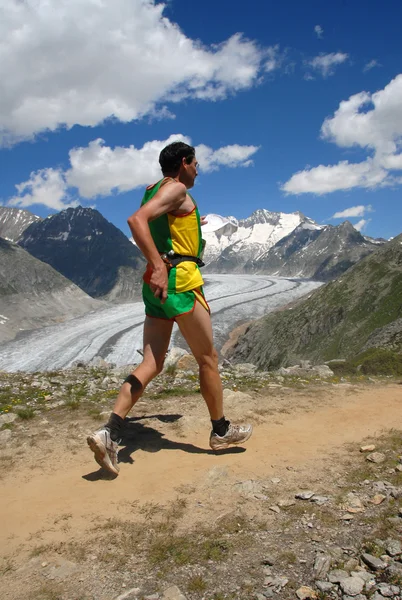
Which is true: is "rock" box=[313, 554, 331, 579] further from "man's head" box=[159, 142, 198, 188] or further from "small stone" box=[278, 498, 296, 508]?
"man's head" box=[159, 142, 198, 188]

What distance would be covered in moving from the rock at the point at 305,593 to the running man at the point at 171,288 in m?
2.34

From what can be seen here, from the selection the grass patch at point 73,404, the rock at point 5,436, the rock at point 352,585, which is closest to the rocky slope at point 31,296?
the grass patch at point 73,404

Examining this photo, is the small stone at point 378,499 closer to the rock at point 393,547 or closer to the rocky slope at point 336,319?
the rock at point 393,547

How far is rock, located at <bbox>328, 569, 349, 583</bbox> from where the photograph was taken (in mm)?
2880

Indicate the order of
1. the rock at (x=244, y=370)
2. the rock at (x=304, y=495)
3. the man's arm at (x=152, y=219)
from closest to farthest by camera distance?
the rock at (x=304, y=495) < the man's arm at (x=152, y=219) < the rock at (x=244, y=370)

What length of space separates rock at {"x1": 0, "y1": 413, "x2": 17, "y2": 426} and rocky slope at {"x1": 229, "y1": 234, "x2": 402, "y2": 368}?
35281 mm

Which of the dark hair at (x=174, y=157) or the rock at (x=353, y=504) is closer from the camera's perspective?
the rock at (x=353, y=504)

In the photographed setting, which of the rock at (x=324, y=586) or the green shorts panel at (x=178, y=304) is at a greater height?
the green shorts panel at (x=178, y=304)

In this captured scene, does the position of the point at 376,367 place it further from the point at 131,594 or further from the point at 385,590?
the point at 131,594

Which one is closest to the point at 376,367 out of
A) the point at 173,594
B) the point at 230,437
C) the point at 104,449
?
the point at 230,437

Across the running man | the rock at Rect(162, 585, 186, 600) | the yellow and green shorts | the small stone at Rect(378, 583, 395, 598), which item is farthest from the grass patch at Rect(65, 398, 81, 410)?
the small stone at Rect(378, 583, 395, 598)

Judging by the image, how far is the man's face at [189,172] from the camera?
16.8 feet

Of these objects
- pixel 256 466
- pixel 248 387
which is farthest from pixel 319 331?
pixel 256 466

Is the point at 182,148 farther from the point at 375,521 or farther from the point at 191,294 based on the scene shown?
the point at 375,521
